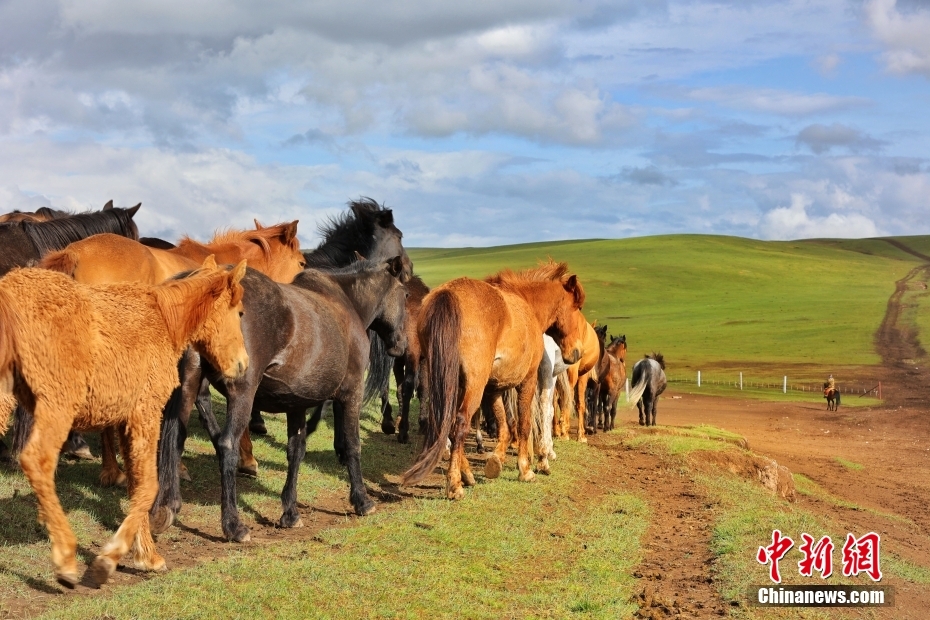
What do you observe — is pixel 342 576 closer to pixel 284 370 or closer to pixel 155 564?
pixel 155 564

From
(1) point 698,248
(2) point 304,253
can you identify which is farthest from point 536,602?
(1) point 698,248

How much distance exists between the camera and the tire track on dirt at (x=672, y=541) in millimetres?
7414

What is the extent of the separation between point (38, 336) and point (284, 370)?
2843 mm

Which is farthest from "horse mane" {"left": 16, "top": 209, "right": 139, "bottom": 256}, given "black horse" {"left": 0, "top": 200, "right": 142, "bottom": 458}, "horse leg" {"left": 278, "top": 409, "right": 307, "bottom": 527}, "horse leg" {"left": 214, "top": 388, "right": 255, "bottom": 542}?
"horse leg" {"left": 214, "top": 388, "right": 255, "bottom": 542}

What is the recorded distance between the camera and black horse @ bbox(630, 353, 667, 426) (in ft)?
82.3

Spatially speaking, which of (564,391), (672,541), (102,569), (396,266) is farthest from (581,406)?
(102,569)

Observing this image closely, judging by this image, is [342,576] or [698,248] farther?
[698,248]

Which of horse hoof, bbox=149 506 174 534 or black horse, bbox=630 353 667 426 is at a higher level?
horse hoof, bbox=149 506 174 534

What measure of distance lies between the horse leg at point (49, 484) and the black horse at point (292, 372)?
1.84m

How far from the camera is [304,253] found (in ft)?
43.8

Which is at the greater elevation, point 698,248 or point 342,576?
point 698,248

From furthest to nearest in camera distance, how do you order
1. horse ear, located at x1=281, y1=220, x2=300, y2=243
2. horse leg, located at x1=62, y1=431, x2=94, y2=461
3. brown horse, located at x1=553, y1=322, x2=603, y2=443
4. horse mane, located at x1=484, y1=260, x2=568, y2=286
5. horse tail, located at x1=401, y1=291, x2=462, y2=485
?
1. brown horse, located at x1=553, y1=322, x2=603, y2=443
2. horse ear, located at x1=281, y1=220, x2=300, y2=243
3. horse mane, located at x1=484, y1=260, x2=568, y2=286
4. horse tail, located at x1=401, y1=291, x2=462, y2=485
5. horse leg, located at x1=62, y1=431, x2=94, y2=461

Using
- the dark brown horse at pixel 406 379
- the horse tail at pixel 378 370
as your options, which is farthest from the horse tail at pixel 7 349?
the horse tail at pixel 378 370

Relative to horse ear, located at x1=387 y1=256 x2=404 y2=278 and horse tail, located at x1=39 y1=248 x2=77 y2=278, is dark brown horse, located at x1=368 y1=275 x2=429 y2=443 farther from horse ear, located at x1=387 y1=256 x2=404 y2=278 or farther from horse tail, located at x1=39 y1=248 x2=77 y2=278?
horse tail, located at x1=39 y1=248 x2=77 y2=278
